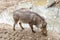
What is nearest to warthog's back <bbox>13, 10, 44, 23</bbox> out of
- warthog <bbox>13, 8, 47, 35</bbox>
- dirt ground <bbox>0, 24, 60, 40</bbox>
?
warthog <bbox>13, 8, 47, 35</bbox>

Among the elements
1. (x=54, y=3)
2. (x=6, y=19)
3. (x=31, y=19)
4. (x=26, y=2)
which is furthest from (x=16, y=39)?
(x=26, y=2)

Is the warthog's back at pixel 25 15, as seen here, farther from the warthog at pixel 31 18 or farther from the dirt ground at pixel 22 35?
the dirt ground at pixel 22 35

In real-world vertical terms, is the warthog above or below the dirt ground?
above

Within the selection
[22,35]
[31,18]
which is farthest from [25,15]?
[22,35]

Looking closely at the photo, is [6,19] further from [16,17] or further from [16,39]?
[16,39]

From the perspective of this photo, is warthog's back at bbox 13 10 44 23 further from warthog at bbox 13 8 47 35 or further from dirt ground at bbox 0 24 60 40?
dirt ground at bbox 0 24 60 40

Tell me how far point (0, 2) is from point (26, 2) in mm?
1323

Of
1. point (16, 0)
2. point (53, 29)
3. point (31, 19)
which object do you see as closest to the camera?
point (31, 19)

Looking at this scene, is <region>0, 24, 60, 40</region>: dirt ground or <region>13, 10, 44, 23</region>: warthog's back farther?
<region>13, 10, 44, 23</region>: warthog's back

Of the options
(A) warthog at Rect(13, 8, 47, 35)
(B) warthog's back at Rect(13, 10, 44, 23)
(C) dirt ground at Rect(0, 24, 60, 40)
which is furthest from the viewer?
(B) warthog's back at Rect(13, 10, 44, 23)

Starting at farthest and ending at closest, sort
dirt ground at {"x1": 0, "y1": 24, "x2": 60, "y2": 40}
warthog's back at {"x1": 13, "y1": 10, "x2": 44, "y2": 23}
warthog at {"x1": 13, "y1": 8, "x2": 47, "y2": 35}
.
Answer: warthog's back at {"x1": 13, "y1": 10, "x2": 44, "y2": 23} < warthog at {"x1": 13, "y1": 8, "x2": 47, "y2": 35} < dirt ground at {"x1": 0, "y1": 24, "x2": 60, "y2": 40}

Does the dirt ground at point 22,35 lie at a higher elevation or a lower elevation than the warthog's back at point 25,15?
lower

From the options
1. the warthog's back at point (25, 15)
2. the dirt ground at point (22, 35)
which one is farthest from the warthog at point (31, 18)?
the dirt ground at point (22, 35)

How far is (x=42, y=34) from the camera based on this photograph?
20.2ft
